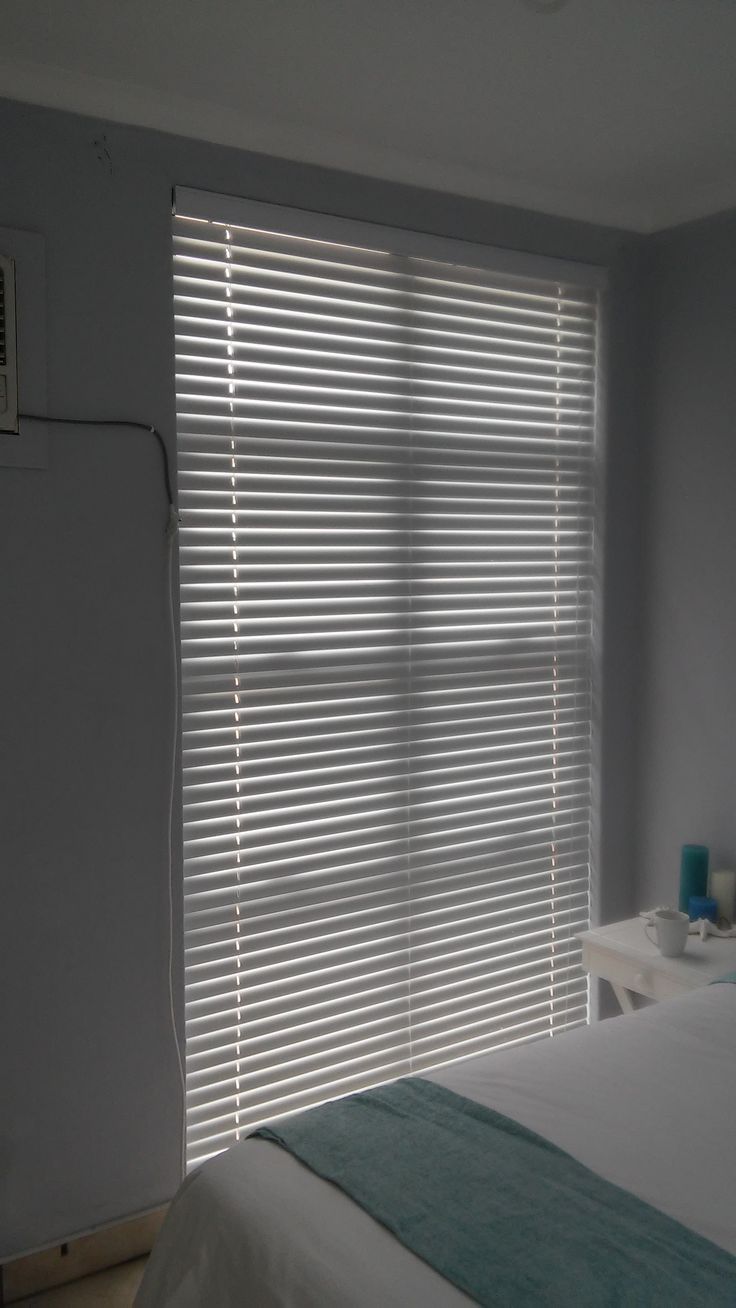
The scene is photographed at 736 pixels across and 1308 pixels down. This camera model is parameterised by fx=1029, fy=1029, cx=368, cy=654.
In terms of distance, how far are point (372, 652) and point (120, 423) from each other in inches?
33.4

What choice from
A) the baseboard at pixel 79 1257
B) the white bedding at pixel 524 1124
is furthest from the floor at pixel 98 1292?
the white bedding at pixel 524 1124

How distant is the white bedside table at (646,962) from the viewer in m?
2.48

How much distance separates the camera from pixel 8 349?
207 cm

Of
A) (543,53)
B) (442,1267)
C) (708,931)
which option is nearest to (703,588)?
(708,931)

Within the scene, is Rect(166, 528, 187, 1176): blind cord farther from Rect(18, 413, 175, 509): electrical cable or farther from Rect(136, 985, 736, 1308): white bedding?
Rect(136, 985, 736, 1308): white bedding

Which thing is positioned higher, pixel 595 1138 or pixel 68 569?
pixel 68 569

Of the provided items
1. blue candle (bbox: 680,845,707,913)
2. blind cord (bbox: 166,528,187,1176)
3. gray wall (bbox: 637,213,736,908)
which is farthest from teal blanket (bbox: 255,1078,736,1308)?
gray wall (bbox: 637,213,736,908)

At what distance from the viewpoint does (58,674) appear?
2.19 meters

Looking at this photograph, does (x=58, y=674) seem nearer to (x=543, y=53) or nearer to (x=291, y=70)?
(x=291, y=70)

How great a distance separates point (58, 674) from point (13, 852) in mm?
383

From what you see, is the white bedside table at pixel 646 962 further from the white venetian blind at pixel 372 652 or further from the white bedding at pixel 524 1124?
the white bedding at pixel 524 1124

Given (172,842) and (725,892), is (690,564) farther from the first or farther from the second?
(172,842)

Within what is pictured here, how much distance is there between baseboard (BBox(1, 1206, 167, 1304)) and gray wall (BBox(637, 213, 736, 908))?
5.59 ft

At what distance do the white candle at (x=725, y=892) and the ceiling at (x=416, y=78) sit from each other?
6.11 ft
